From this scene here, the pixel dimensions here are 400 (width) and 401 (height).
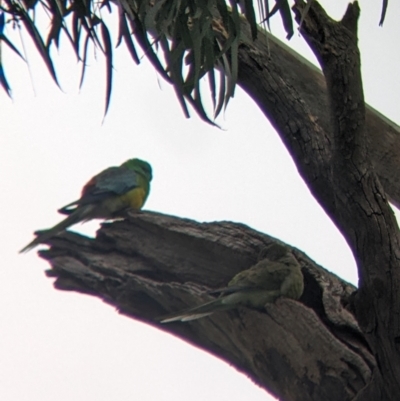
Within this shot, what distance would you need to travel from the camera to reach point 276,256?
434 centimetres

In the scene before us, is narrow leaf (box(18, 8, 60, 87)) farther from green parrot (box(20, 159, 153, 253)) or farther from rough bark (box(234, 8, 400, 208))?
green parrot (box(20, 159, 153, 253))

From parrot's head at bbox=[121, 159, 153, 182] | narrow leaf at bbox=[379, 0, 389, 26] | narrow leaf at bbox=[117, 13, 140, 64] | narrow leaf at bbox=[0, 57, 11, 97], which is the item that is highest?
parrot's head at bbox=[121, 159, 153, 182]

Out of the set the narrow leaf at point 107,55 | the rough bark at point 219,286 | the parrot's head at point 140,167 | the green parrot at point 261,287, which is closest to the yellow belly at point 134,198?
the parrot's head at point 140,167

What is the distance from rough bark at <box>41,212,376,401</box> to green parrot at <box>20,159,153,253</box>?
1.98 ft

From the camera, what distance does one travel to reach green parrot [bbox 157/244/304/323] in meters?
A: 4.16

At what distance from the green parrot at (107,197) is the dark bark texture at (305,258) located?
71 centimetres

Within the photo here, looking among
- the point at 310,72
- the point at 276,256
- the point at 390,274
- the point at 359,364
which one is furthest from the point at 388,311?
the point at 310,72

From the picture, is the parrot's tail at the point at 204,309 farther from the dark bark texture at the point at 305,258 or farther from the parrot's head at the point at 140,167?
the parrot's head at the point at 140,167

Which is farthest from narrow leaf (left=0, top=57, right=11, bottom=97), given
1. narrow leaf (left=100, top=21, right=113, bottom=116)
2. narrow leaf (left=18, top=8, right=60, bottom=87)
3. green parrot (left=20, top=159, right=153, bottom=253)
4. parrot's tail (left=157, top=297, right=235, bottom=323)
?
green parrot (left=20, top=159, right=153, bottom=253)

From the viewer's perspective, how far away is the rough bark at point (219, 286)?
377cm

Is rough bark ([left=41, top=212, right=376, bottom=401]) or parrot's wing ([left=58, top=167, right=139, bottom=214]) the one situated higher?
parrot's wing ([left=58, top=167, right=139, bottom=214])

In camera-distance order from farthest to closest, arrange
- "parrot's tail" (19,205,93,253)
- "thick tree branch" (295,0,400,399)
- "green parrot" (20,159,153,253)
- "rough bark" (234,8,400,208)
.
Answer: "green parrot" (20,159,153,253) → "parrot's tail" (19,205,93,253) → "rough bark" (234,8,400,208) → "thick tree branch" (295,0,400,399)

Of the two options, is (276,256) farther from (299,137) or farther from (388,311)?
(388,311)

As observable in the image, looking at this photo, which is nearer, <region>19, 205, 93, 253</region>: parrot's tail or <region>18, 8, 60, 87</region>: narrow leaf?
<region>18, 8, 60, 87</region>: narrow leaf
